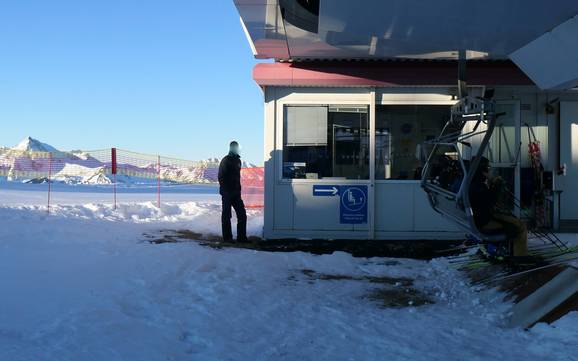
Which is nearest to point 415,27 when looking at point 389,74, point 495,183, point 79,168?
point 495,183

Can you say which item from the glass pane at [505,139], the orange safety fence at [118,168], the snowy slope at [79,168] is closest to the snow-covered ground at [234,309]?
the glass pane at [505,139]

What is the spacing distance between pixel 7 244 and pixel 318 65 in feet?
18.4

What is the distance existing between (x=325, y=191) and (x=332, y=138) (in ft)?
3.19

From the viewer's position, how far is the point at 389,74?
9422mm

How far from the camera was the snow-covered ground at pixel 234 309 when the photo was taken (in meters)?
3.88

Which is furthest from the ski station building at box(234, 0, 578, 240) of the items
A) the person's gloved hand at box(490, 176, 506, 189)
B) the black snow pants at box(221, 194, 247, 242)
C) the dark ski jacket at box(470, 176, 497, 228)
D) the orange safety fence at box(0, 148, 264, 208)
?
the orange safety fence at box(0, 148, 264, 208)

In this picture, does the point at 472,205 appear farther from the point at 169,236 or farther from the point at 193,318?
the point at 169,236

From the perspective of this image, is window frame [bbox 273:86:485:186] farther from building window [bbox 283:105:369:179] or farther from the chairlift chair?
the chairlift chair

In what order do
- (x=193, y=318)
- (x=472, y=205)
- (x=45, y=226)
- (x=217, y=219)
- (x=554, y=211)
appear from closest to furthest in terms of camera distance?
(x=193, y=318) → (x=472, y=205) → (x=45, y=226) → (x=554, y=211) → (x=217, y=219)

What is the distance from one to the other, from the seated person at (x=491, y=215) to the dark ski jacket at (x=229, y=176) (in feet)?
15.2

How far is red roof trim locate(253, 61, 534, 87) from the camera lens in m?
9.38

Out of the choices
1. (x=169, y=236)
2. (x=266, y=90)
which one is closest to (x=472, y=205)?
(x=266, y=90)

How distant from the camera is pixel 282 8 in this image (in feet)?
22.1

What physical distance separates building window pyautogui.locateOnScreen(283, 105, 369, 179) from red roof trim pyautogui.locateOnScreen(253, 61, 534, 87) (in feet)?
1.95
